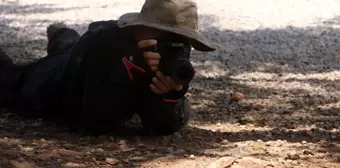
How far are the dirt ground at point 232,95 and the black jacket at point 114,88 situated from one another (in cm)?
11

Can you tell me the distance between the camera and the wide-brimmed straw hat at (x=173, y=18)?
254 cm

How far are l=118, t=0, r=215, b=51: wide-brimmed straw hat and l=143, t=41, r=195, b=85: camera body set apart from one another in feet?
0.23

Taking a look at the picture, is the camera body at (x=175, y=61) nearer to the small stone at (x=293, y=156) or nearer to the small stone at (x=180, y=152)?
the small stone at (x=180, y=152)

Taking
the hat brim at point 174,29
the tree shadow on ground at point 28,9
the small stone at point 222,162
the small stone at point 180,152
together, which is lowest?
the small stone at point 180,152

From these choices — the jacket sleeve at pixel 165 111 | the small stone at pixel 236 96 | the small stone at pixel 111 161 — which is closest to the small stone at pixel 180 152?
the jacket sleeve at pixel 165 111

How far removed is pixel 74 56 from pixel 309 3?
5.19 metres

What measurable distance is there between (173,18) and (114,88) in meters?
0.41

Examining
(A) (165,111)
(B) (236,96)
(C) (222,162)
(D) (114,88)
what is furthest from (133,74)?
(B) (236,96)

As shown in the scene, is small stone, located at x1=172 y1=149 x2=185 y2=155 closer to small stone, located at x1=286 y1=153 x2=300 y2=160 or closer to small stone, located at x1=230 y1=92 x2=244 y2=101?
small stone, located at x1=286 y1=153 x2=300 y2=160

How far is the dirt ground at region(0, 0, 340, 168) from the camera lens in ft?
8.20

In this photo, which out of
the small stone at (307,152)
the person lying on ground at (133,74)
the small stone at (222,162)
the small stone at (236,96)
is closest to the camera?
the small stone at (222,162)

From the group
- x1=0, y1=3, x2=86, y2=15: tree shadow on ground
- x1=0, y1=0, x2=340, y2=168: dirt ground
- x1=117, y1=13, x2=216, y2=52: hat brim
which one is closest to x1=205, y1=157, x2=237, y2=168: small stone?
x1=0, y1=0, x2=340, y2=168: dirt ground

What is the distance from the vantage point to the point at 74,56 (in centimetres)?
304

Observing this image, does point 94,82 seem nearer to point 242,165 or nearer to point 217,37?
point 242,165
